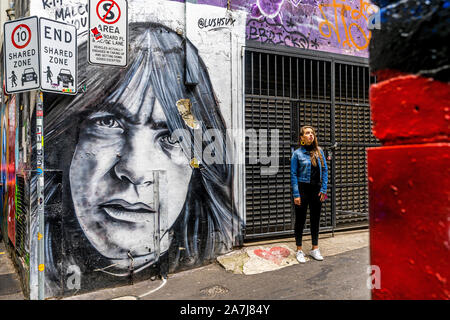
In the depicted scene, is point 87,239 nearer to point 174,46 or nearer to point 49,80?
point 49,80

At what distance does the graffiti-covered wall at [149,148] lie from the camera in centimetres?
418

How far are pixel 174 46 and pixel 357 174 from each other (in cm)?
423

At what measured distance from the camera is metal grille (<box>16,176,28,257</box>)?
440cm

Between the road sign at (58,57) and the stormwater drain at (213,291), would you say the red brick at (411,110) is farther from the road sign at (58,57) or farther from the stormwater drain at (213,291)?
the road sign at (58,57)

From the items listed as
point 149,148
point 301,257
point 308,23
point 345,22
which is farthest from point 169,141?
point 345,22

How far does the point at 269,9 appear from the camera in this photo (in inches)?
219

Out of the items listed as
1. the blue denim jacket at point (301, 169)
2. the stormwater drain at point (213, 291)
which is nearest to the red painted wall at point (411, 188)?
the stormwater drain at point (213, 291)

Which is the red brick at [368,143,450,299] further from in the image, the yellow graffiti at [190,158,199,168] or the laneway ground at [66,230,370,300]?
the yellow graffiti at [190,158,199,168]

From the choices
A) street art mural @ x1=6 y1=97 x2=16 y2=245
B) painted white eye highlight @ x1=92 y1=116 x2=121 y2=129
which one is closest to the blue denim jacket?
painted white eye highlight @ x1=92 y1=116 x2=121 y2=129

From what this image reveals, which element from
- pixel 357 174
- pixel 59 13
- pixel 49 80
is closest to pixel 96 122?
pixel 49 80

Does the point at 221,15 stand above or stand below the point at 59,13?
above

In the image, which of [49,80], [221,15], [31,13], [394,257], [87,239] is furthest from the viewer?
[221,15]

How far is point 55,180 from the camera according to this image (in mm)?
4078

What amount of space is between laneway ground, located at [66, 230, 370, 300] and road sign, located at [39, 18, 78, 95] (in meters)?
Answer: 2.58
